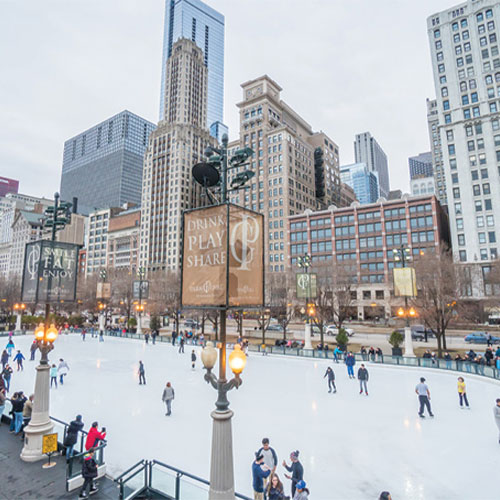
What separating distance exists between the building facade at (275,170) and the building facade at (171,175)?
23.4 metres

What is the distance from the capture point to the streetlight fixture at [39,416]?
9.96 m

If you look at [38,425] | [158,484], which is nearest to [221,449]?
[158,484]

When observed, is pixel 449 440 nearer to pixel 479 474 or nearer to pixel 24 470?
pixel 479 474

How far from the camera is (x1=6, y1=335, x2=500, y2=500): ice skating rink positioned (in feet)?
30.3

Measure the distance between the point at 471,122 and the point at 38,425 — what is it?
285 feet

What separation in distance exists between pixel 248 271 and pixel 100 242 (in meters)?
145

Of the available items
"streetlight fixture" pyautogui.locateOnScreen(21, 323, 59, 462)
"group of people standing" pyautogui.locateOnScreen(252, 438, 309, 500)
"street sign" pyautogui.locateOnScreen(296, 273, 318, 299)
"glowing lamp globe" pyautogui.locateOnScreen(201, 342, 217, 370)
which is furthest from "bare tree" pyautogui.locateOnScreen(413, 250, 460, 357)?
"streetlight fixture" pyautogui.locateOnScreen(21, 323, 59, 462)

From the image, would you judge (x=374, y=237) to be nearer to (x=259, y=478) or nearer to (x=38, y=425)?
(x=259, y=478)

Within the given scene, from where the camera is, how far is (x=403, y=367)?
24766 millimetres

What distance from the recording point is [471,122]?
7006cm

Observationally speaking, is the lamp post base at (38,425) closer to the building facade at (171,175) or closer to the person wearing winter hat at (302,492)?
the person wearing winter hat at (302,492)

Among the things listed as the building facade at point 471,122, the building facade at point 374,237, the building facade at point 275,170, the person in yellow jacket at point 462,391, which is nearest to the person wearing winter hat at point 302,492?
the person in yellow jacket at point 462,391

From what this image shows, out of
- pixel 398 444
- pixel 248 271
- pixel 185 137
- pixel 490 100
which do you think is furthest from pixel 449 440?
pixel 185 137

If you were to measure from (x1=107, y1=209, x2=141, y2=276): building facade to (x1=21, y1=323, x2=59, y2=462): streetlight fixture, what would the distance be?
118117 millimetres
